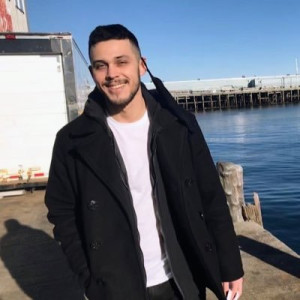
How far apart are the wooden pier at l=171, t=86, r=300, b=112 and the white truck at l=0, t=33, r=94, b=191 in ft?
220

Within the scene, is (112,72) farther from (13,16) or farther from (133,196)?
(13,16)

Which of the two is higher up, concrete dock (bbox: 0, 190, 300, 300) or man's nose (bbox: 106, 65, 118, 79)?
man's nose (bbox: 106, 65, 118, 79)

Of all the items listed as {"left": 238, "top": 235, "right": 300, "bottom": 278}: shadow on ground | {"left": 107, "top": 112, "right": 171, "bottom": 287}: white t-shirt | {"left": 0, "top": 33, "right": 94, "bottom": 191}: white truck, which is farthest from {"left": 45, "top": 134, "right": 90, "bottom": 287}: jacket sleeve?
{"left": 0, "top": 33, "right": 94, "bottom": 191}: white truck

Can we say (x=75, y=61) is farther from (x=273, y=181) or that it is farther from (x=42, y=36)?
(x=273, y=181)

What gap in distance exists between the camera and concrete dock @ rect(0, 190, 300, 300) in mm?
3803

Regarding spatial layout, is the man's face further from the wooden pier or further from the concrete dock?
the wooden pier

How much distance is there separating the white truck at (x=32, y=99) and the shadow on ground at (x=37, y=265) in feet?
6.72

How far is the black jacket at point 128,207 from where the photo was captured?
183 centimetres

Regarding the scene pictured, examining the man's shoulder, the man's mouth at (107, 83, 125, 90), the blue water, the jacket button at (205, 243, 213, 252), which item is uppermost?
the man's mouth at (107, 83, 125, 90)

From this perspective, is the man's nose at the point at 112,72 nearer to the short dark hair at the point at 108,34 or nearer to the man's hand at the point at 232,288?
the short dark hair at the point at 108,34

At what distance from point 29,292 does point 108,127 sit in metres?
2.68

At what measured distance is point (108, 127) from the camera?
1934mm

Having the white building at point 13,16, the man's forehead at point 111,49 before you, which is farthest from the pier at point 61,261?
the white building at point 13,16

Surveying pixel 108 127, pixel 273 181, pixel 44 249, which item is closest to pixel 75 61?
pixel 44 249
